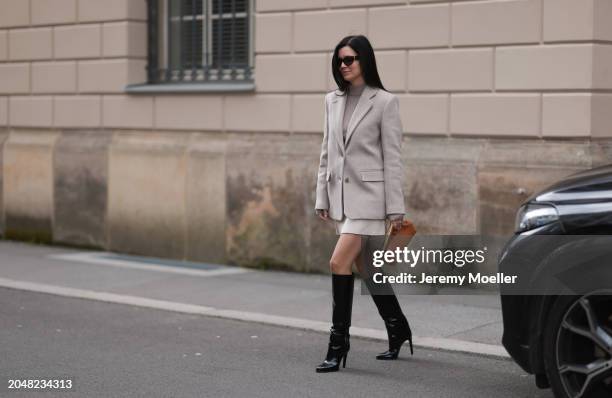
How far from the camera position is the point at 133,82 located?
1245 cm

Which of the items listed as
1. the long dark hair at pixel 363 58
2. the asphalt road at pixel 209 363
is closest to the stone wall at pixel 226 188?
the asphalt road at pixel 209 363

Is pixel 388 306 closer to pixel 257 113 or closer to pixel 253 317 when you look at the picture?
pixel 253 317

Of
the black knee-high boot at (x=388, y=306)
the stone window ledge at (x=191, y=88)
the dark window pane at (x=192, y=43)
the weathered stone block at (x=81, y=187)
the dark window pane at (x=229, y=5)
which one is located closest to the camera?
the black knee-high boot at (x=388, y=306)

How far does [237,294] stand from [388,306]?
3.11 metres

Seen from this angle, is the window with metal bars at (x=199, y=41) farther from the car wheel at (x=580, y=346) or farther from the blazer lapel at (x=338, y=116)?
the car wheel at (x=580, y=346)

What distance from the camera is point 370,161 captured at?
648 centimetres

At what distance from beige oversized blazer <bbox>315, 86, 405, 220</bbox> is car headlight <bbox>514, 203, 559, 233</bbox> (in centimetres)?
115

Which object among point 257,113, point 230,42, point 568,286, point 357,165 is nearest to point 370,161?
point 357,165

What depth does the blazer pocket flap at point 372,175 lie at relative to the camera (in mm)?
6465

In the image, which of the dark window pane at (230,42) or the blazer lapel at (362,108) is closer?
the blazer lapel at (362,108)

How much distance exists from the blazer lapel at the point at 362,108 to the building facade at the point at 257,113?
3199mm

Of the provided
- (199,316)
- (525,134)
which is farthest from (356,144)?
(525,134)

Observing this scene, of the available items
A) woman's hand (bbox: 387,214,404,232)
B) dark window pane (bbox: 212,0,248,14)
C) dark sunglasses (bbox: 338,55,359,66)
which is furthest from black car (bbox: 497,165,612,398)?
dark window pane (bbox: 212,0,248,14)

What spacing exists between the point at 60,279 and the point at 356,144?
15.9ft
